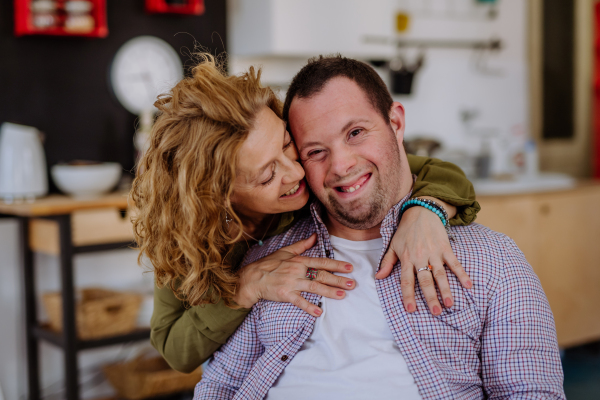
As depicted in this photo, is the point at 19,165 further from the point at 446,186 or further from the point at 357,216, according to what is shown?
the point at 446,186

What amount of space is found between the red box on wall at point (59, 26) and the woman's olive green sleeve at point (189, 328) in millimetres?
1680

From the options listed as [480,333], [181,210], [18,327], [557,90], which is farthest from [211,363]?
[557,90]

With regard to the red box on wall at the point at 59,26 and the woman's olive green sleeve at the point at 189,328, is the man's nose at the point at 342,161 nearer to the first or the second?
the woman's olive green sleeve at the point at 189,328

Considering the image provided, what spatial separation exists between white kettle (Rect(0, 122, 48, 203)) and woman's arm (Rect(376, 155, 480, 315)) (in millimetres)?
1794

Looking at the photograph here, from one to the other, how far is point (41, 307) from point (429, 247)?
7.55 ft

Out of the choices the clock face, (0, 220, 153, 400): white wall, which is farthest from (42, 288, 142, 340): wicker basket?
the clock face

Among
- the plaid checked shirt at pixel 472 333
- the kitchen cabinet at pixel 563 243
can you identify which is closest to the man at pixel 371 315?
the plaid checked shirt at pixel 472 333

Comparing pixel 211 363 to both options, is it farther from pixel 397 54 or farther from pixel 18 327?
pixel 397 54

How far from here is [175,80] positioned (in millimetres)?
3143

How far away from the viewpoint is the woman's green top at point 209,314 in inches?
55.4

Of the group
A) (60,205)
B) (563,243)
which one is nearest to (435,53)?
(563,243)

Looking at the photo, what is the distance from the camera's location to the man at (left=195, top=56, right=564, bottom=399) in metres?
1.23

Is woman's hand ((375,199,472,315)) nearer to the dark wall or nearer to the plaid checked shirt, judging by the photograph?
the plaid checked shirt

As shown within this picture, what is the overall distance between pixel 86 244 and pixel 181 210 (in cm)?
131
